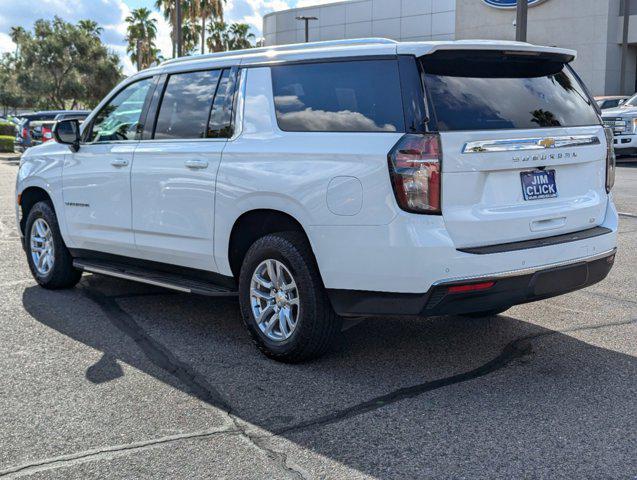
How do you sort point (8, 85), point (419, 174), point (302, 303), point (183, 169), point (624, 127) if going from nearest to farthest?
point (419, 174) → point (302, 303) → point (183, 169) → point (624, 127) → point (8, 85)

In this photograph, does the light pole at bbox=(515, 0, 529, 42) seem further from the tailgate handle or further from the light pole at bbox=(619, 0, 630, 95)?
the light pole at bbox=(619, 0, 630, 95)

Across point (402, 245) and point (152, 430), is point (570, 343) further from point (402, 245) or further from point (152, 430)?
point (152, 430)

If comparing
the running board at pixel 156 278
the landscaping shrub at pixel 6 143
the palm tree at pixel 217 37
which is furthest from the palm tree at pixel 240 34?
the running board at pixel 156 278

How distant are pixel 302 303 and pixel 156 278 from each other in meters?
1.57

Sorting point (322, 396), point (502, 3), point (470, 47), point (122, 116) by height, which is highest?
point (502, 3)

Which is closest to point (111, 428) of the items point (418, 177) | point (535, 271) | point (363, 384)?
point (363, 384)

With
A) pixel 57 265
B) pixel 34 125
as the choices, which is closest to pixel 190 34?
pixel 34 125

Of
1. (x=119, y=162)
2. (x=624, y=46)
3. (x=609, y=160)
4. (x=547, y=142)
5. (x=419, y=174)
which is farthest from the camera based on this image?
(x=624, y=46)

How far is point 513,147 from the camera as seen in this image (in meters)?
4.47

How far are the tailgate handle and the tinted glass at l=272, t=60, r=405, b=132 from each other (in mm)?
972

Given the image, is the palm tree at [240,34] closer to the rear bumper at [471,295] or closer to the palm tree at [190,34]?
the palm tree at [190,34]

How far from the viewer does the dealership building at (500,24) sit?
3853 centimetres

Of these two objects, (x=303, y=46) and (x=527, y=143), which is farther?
(x=303, y=46)

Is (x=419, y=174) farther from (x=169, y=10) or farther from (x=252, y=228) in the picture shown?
(x=169, y=10)
